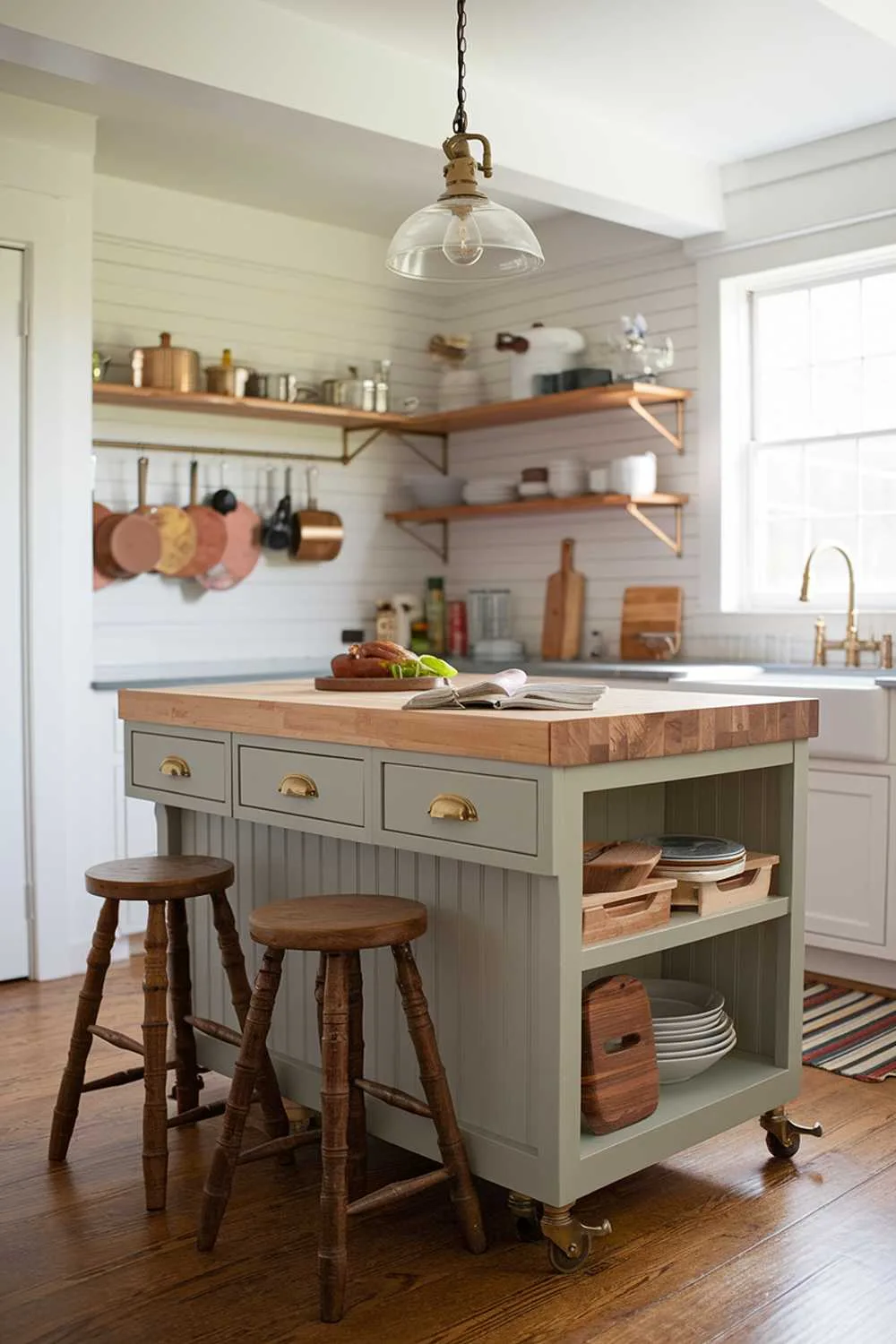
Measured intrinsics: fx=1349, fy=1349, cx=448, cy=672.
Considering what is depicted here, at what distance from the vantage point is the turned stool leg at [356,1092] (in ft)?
8.59

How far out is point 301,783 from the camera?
2709 mm

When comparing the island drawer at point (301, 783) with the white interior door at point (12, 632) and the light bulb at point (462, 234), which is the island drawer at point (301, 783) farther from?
the white interior door at point (12, 632)

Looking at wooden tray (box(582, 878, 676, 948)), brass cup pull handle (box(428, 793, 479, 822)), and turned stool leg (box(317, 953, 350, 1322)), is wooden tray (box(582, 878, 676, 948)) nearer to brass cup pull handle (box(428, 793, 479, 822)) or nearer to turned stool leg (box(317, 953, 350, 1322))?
brass cup pull handle (box(428, 793, 479, 822))

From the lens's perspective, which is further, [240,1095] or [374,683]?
[374,683]

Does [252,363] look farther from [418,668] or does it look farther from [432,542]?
[418,668]

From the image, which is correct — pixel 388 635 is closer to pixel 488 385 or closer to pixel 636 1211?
pixel 488 385

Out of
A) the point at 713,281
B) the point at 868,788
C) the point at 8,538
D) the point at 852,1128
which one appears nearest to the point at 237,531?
the point at 8,538

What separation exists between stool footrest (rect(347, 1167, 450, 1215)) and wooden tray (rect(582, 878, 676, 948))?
0.49 m

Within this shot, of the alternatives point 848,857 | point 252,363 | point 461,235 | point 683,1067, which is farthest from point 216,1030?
point 252,363

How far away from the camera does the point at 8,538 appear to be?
4332 mm

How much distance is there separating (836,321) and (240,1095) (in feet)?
12.1

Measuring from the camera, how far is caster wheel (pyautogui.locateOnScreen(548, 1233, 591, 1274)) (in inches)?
93.0

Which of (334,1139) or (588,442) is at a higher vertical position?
(588,442)

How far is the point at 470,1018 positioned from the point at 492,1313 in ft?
1.67
